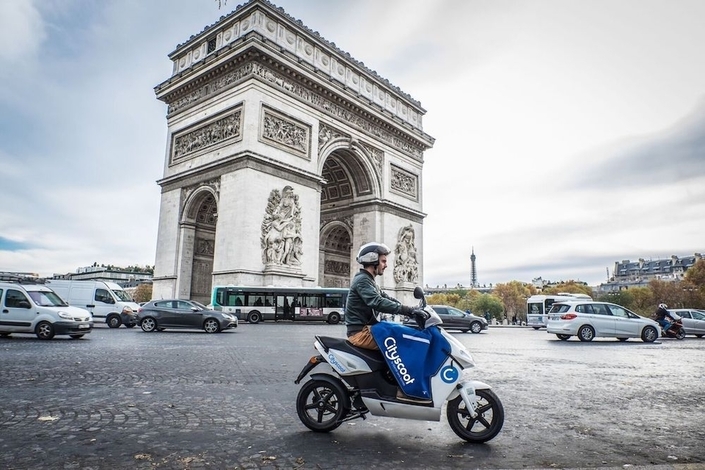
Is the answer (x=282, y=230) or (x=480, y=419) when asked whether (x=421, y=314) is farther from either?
(x=282, y=230)

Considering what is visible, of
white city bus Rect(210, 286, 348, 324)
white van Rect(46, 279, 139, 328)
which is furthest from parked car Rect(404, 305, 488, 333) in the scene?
white van Rect(46, 279, 139, 328)

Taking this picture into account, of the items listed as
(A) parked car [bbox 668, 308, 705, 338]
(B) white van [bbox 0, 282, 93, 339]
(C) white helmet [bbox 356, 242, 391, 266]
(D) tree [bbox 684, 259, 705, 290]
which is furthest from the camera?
(D) tree [bbox 684, 259, 705, 290]

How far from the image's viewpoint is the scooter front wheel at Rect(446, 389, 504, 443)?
356cm

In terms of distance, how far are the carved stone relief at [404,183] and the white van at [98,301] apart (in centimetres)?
1936

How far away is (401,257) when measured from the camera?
33031 mm

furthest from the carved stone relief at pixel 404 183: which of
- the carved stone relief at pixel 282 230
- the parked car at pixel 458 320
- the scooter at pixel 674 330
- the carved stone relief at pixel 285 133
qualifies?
the scooter at pixel 674 330

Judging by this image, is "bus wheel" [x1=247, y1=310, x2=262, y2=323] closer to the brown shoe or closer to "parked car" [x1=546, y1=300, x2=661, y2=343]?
"parked car" [x1=546, y1=300, x2=661, y2=343]

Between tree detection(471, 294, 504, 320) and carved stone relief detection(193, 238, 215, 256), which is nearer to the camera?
carved stone relief detection(193, 238, 215, 256)

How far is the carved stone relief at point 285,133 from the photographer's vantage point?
2472 centimetres

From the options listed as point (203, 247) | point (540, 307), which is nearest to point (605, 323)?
point (540, 307)

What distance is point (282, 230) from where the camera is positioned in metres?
24.4

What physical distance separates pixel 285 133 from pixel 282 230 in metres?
5.42

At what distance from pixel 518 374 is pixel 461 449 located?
4.41 meters

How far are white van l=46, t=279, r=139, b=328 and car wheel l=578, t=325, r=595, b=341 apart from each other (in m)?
17.3
